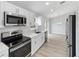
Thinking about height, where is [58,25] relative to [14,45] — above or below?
above

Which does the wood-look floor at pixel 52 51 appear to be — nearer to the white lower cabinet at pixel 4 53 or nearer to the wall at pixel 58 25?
Answer: the white lower cabinet at pixel 4 53

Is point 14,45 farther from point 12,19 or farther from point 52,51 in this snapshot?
point 52,51

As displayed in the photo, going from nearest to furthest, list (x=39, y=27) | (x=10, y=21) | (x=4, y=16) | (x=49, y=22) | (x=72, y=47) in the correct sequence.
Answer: (x=4, y=16) < (x=10, y=21) < (x=72, y=47) < (x=39, y=27) < (x=49, y=22)

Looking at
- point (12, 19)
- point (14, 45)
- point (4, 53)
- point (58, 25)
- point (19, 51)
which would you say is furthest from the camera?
point (58, 25)

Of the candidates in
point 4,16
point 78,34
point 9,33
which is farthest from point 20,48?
point 78,34

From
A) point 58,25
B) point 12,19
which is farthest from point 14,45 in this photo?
point 58,25

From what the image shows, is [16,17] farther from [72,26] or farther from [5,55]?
[72,26]

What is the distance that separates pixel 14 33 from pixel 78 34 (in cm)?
206

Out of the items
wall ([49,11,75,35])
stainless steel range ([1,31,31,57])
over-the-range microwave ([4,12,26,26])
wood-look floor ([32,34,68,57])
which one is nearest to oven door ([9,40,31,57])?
stainless steel range ([1,31,31,57])

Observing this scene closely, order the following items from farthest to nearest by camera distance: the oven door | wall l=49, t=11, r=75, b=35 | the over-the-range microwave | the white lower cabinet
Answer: wall l=49, t=11, r=75, b=35, the over-the-range microwave, the oven door, the white lower cabinet

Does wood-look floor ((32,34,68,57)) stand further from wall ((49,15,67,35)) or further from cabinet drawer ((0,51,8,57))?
wall ((49,15,67,35))

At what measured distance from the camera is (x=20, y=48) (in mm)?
2504

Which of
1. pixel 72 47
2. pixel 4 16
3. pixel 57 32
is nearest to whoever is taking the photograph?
pixel 4 16

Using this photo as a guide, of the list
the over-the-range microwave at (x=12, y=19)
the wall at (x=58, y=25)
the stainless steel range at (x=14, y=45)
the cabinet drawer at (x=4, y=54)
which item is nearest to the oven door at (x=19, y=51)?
the stainless steel range at (x=14, y=45)
